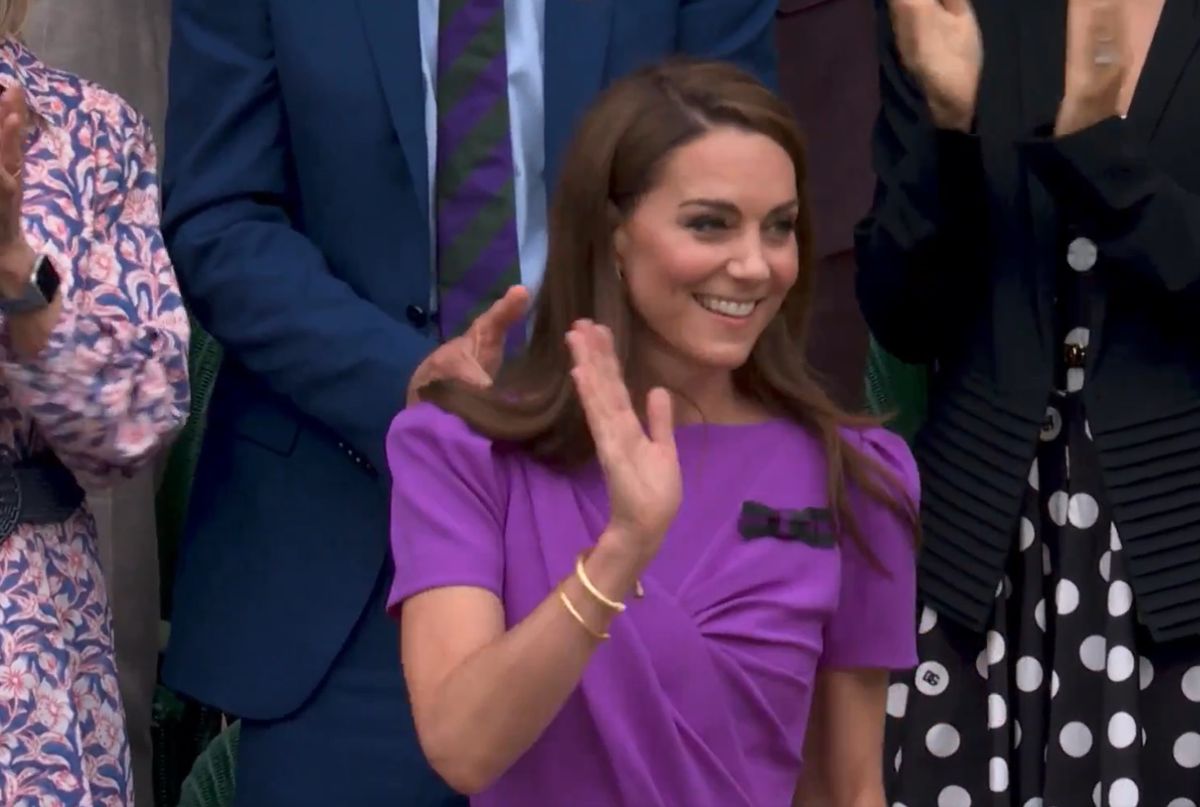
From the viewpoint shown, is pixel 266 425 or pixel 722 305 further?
pixel 266 425

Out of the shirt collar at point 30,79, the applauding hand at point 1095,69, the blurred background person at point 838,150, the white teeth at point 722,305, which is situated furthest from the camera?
the blurred background person at point 838,150

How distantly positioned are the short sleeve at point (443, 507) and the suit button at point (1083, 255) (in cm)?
72

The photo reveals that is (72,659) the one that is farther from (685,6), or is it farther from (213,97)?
(685,6)

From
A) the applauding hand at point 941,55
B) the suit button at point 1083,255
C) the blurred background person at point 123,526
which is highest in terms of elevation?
the applauding hand at point 941,55

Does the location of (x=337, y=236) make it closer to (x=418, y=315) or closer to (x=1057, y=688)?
(x=418, y=315)

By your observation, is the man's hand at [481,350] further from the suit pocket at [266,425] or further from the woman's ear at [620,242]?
the suit pocket at [266,425]

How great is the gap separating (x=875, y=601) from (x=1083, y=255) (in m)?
0.49

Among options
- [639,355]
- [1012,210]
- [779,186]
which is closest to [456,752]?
[639,355]

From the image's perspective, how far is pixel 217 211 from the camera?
2334 millimetres

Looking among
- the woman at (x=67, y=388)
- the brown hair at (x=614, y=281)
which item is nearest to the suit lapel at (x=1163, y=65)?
the brown hair at (x=614, y=281)

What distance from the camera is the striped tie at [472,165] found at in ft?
7.63

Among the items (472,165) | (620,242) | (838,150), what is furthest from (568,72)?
(838,150)

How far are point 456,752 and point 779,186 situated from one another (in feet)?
1.93

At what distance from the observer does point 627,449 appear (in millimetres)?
1683
